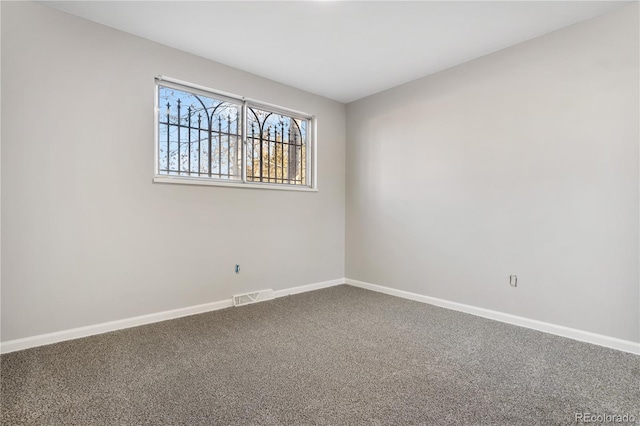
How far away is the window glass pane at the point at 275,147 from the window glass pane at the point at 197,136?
182mm

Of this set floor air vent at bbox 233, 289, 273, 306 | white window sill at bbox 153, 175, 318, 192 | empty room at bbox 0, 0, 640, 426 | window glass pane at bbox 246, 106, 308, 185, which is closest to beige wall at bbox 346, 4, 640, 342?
empty room at bbox 0, 0, 640, 426

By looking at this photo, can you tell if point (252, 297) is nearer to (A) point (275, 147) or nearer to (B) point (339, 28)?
(A) point (275, 147)

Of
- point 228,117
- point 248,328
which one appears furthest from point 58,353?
point 228,117

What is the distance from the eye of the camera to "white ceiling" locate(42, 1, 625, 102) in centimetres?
235

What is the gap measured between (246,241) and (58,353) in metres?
1.74

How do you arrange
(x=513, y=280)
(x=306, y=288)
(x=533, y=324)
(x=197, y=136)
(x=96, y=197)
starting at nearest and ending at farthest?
(x=96, y=197) < (x=533, y=324) < (x=513, y=280) < (x=197, y=136) < (x=306, y=288)

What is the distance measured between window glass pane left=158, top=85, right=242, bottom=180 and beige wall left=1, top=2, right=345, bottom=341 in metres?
0.16

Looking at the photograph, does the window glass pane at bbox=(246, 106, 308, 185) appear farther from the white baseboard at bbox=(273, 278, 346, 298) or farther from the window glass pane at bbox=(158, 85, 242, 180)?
the white baseboard at bbox=(273, 278, 346, 298)

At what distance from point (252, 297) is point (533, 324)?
105 inches

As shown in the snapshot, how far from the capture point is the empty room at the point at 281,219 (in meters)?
1.79

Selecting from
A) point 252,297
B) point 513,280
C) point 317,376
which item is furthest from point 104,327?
point 513,280

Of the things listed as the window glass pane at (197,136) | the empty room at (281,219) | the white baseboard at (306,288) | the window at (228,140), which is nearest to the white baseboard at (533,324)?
the empty room at (281,219)

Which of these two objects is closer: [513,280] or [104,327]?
[104,327]

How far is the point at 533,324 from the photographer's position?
2748 mm
